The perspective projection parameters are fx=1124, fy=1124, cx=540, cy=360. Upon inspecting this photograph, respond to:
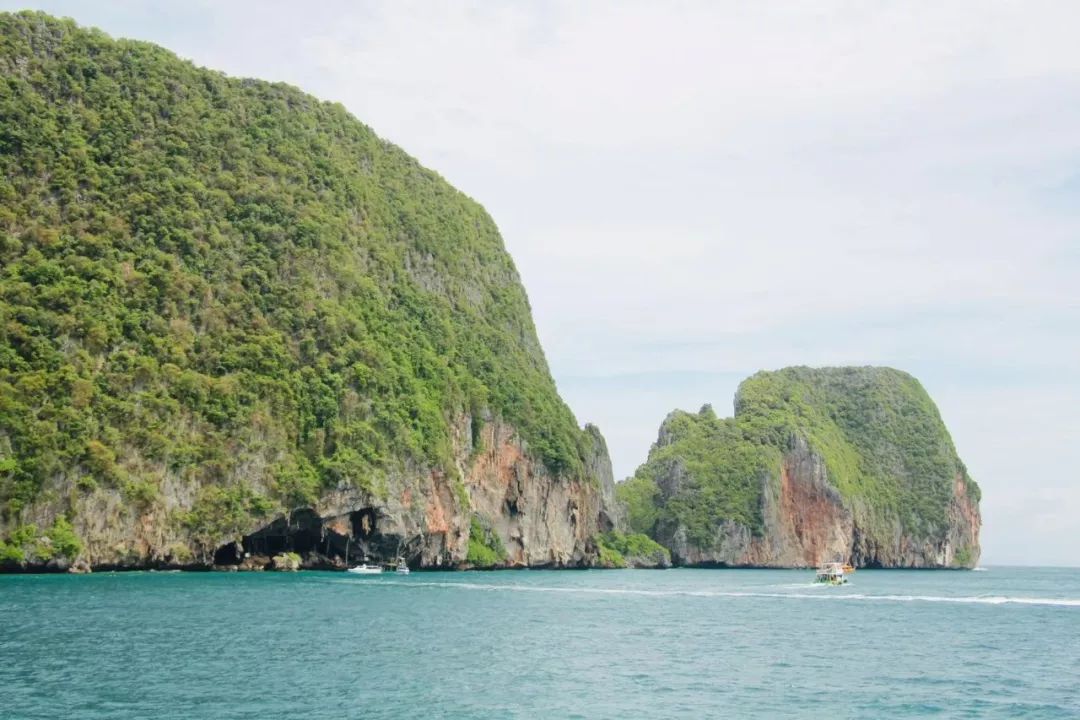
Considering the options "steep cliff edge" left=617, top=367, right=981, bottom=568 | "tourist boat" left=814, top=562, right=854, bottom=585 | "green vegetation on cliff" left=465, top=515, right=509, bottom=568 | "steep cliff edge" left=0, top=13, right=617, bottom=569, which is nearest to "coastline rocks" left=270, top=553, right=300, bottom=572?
"steep cliff edge" left=0, top=13, right=617, bottom=569

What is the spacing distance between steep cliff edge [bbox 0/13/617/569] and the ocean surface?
15327 millimetres

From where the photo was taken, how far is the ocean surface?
108 ft

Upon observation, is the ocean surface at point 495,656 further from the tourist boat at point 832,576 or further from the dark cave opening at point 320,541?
the tourist boat at point 832,576

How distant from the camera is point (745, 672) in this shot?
41125mm

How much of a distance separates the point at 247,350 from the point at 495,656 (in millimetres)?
63390

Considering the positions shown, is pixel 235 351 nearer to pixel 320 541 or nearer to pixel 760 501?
pixel 320 541

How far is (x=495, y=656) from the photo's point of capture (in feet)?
142

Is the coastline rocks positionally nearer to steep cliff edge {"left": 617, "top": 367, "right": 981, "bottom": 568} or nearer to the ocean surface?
the ocean surface

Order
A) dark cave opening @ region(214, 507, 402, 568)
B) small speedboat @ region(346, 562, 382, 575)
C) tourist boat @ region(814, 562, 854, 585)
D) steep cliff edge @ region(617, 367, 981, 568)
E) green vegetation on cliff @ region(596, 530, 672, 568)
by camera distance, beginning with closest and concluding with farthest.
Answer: dark cave opening @ region(214, 507, 402, 568), small speedboat @ region(346, 562, 382, 575), tourist boat @ region(814, 562, 854, 585), green vegetation on cliff @ region(596, 530, 672, 568), steep cliff edge @ region(617, 367, 981, 568)

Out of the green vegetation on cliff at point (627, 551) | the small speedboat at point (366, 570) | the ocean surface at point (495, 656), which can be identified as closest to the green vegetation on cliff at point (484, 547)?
the small speedboat at point (366, 570)

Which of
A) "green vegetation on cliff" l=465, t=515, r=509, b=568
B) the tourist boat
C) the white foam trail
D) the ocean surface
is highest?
"green vegetation on cliff" l=465, t=515, r=509, b=568

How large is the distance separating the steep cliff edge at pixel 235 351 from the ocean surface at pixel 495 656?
50.3 ft

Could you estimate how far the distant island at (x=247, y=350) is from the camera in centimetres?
8431

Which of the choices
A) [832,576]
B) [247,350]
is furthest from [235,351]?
[832,576]
